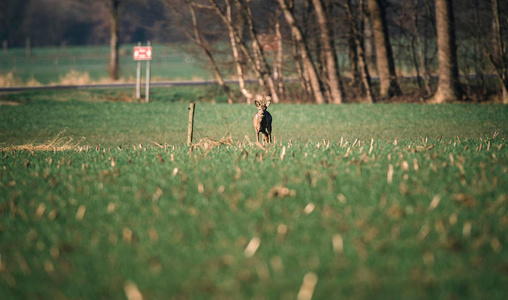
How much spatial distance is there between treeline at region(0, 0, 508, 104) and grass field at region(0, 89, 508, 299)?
58.5 ft

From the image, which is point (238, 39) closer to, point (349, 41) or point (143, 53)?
point (143, 53)

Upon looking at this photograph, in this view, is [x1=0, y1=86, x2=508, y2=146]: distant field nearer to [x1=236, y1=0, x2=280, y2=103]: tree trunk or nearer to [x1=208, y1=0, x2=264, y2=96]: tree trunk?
[x1=208, y1=0, x2=264, y2=96]: tree trunk

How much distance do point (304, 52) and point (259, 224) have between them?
923 inches

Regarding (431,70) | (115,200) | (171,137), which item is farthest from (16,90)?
(115,200)

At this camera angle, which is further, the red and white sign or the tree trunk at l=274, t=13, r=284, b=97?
the tree trunk at l=274, t=13, r=284, b=97

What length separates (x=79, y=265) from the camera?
3.47 m

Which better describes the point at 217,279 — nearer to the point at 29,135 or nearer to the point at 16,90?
the point at 29,135

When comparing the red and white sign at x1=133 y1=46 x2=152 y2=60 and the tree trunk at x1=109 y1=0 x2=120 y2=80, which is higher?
the tree trunk at x1=109 y1=0 x2=120 y2=80

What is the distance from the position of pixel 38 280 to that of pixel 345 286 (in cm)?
193

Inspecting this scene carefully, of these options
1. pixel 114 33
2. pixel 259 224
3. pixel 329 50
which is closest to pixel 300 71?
pixel 329 50

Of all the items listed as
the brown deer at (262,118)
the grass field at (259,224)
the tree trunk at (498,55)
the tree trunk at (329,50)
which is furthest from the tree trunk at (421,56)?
the grass field at (259,224)

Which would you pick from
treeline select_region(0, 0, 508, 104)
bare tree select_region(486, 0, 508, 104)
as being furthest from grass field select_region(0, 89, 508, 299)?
treeline select_region(0, 0, 508, 104)

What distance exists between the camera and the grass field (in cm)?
320

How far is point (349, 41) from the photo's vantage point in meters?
28.5
